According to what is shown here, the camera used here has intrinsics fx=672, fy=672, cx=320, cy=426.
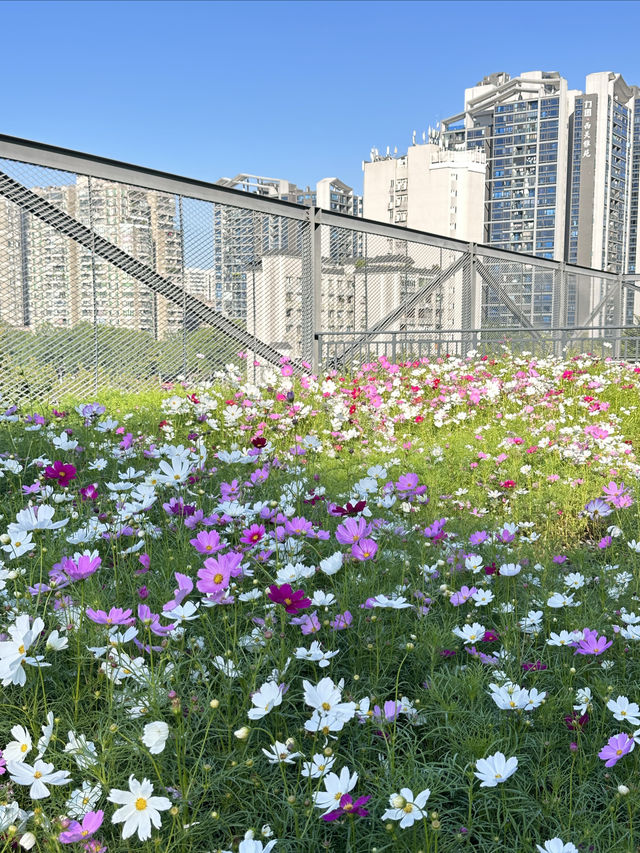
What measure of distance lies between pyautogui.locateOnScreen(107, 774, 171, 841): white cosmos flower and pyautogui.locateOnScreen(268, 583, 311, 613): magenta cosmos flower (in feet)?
1.44

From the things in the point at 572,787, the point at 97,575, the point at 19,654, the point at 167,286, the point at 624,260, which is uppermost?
the point at 624,260

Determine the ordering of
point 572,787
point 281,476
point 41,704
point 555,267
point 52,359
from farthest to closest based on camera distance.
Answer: point 555,267, point 52,359, point 281,476, point 41,704, point 572,787

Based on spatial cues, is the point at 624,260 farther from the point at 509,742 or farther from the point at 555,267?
the point at 509,742

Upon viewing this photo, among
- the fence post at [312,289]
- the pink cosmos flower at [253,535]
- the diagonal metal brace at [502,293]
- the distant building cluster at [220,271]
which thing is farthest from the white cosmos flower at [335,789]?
the diagonal metal brace at [502,293]

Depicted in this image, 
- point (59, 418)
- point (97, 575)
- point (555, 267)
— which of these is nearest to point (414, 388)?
point (59, 418)

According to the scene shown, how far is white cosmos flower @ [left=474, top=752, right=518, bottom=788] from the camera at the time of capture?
1076mm

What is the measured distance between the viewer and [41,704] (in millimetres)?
1489

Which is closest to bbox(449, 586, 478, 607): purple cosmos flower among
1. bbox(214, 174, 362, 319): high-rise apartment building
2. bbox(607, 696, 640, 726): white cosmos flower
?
bbox(607, 696, 640, 726): white cosmos flower

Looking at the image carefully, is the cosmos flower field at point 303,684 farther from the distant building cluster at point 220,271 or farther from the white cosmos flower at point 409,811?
the distant building cluster at point 220,271

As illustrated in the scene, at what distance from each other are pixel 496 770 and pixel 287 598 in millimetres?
513

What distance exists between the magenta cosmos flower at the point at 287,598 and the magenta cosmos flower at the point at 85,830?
49cm

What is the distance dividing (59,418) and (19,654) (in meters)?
3.30

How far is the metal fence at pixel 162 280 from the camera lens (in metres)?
6.59

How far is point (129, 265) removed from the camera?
7.32 m
